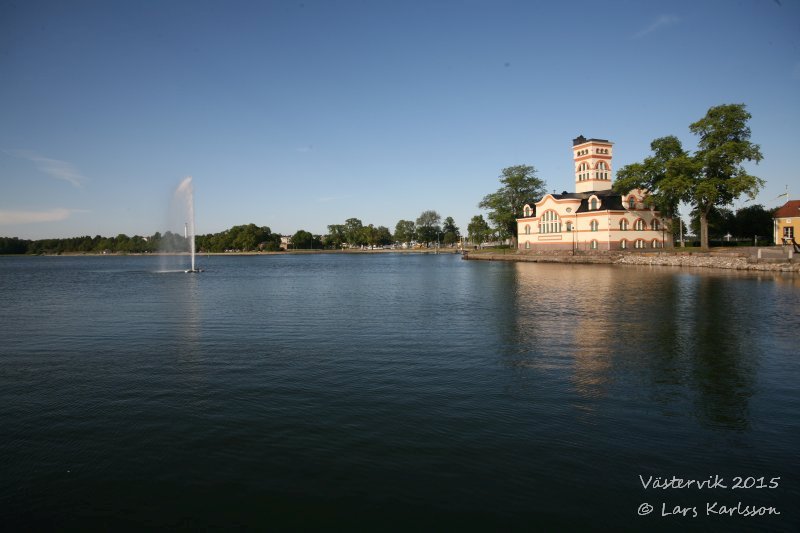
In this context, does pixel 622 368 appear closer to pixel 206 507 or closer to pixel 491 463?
pixel 491 463

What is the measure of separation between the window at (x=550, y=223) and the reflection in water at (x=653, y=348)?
62.3 m

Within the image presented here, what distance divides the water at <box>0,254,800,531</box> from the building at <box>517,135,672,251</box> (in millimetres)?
66176

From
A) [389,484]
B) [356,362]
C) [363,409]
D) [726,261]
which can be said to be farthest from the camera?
[726,261]

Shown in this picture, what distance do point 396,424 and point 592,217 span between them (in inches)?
3337

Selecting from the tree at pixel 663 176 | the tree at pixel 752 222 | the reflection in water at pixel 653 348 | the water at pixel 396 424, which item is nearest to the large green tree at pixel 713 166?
the tree at pixel 663 176

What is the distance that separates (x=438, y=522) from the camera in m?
7.06

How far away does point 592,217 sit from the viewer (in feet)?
286

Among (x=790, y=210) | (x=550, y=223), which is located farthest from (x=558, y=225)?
(x=790, y=210)

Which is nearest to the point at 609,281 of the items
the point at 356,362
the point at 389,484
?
the point at 356,362

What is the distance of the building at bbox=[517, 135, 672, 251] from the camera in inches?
3332

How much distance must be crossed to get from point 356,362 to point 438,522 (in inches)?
358

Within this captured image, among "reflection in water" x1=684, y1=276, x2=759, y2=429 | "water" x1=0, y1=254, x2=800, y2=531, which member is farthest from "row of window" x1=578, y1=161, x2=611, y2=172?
"water" x1=0, y1=254, x2=800, y2=531

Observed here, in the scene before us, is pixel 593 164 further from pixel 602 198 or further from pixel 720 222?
pixel 720 222

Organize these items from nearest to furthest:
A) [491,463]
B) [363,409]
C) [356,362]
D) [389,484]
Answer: [389,484]
[491,463]
[363,409]
[356,362]
